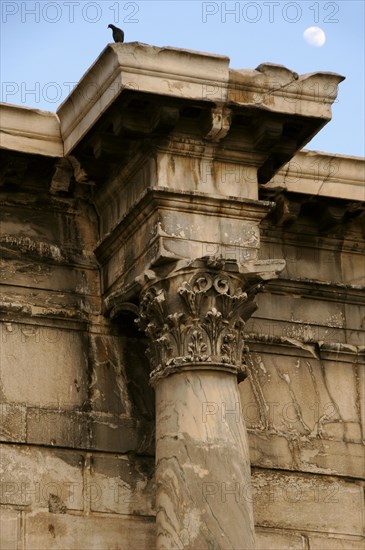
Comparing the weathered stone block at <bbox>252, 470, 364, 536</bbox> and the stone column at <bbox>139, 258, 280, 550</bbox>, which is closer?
the stone column at <bbox>139, 258, 280, 550</bbox>

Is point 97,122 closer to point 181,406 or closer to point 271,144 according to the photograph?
point 271,144

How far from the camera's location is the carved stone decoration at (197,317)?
1402 centimetres

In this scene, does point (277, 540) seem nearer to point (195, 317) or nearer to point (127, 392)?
point (127, 392)

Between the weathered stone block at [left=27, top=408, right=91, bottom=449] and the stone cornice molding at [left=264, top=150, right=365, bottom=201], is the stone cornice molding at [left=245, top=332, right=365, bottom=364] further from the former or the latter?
the weathered stone block at [left=27, top=408, right=91, bottom=449]

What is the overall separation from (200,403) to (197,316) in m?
0.68

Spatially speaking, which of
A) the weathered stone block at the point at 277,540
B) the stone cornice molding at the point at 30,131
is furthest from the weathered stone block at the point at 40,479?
the stone cornice molding at the point at 30,131

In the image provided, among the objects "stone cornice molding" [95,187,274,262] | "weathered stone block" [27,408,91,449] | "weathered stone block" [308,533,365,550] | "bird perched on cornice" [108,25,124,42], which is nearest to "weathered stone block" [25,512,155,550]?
"weathered stone block" [27,408,91,449]

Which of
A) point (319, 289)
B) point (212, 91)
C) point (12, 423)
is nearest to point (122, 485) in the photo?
point (12, 423)

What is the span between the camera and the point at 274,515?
49.2ft

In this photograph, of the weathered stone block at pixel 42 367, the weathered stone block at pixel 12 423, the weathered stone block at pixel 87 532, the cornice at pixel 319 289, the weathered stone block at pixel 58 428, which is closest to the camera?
the weathered stone block at pixel 87 532

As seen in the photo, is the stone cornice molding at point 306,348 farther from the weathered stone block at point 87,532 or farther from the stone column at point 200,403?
the weathered stone block at point 87,532

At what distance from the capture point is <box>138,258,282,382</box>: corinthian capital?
14023 mm

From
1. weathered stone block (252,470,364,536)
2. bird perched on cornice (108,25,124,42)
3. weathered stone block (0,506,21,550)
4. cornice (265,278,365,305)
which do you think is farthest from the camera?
cornice (265,278,365,305)

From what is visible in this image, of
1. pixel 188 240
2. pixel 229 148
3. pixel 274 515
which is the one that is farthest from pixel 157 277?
pixel 274 515
